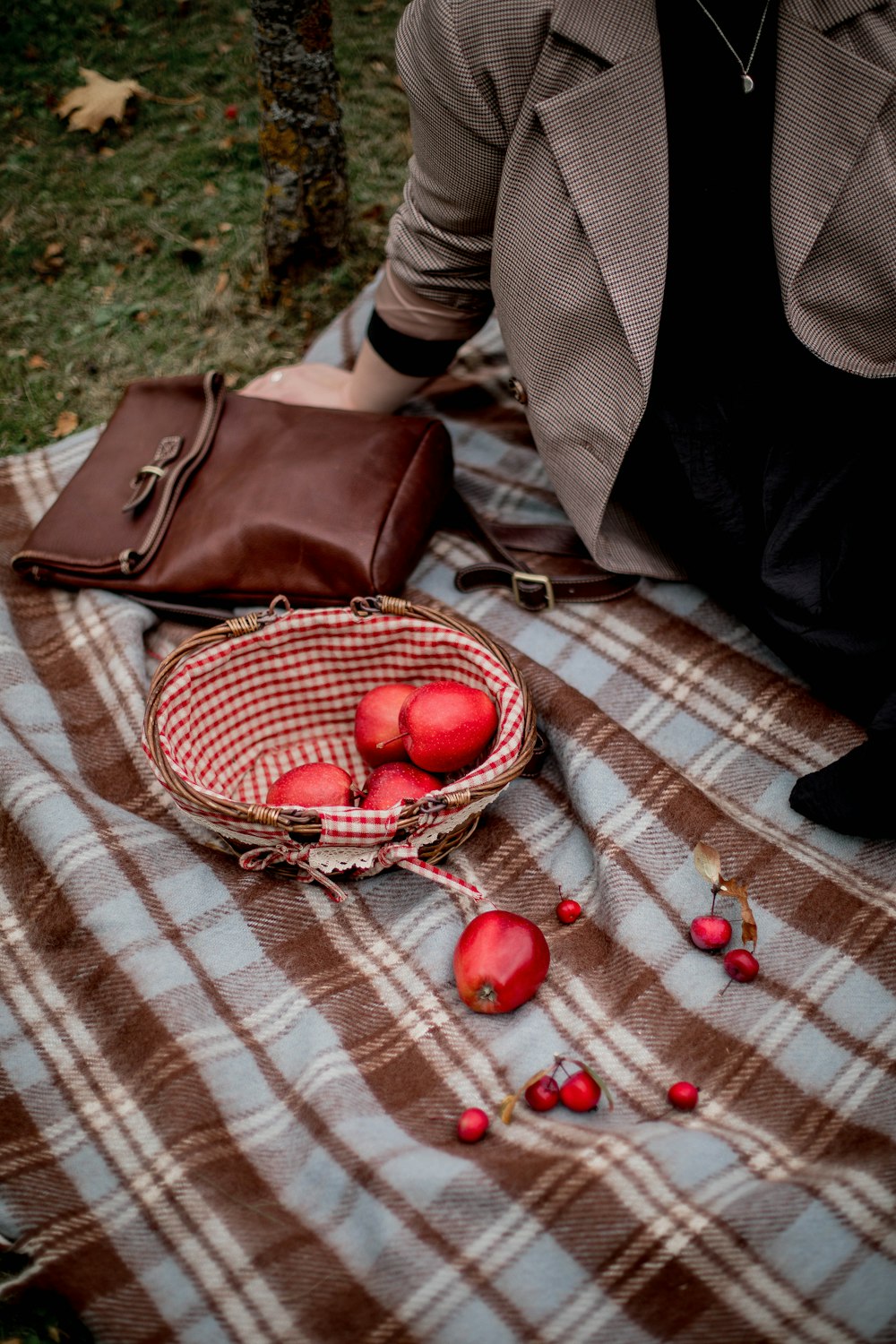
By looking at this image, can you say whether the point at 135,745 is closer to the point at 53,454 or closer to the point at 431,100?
the point at 53,454

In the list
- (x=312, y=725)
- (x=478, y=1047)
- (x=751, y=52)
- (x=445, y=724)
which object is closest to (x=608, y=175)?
(x=751, y=52)

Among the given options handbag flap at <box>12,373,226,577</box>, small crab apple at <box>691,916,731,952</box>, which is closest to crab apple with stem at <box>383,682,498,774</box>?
small crab apple at <box>691,916,731,952</box>

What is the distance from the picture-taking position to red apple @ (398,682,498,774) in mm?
1823

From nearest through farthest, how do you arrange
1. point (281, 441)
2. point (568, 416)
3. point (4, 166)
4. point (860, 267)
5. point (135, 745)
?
point (860, 267) → point (568, 416) → point (135, 745) → point (281, 441) → point (4, 166)

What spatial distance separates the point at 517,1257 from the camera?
1.34 metres

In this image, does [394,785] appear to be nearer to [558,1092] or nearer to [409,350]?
[558,1092]

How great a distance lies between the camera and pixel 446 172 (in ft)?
6.20

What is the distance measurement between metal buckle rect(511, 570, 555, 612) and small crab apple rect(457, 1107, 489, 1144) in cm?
121

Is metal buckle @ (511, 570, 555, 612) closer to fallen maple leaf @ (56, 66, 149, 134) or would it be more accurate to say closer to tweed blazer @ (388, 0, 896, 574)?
tweed blazer @ (388, 0, 896, 574)

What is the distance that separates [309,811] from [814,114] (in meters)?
1.44

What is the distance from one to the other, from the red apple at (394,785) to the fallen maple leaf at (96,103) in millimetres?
3583

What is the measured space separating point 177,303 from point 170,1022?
2711 millimetres

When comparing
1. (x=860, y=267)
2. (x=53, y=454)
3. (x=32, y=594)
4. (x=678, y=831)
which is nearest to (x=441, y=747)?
(x=678, y=831)

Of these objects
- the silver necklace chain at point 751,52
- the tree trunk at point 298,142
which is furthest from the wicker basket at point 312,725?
the tree trunk at point 298,142
